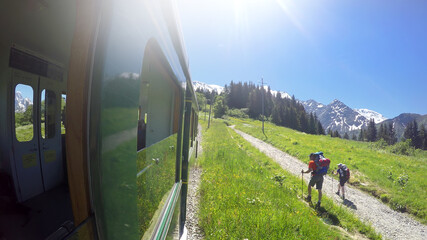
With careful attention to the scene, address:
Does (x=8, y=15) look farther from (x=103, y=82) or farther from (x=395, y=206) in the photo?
(x=395, y=206)

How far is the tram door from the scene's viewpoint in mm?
1400

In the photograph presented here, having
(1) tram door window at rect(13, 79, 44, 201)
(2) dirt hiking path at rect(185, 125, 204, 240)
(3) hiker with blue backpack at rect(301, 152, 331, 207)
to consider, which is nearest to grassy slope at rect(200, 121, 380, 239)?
(2) dirt hiking path at rect(185, 125, 204, 240)

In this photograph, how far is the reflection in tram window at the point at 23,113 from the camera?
4.43 ft

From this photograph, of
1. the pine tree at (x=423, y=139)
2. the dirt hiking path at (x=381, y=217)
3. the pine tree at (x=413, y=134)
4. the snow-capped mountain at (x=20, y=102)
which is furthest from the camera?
the pine tree at (x=413, y=134)

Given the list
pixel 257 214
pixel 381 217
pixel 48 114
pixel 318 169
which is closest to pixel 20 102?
pixel 48 114

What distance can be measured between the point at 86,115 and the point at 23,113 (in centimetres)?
128

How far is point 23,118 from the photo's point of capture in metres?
1.48

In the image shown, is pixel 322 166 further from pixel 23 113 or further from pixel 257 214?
pixel 23 113

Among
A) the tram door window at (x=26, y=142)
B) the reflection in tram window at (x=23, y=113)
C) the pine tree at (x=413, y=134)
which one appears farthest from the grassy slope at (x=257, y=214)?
the pine tree at (x=413, y=134)

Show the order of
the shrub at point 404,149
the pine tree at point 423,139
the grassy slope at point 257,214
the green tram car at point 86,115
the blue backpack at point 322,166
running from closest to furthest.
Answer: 1. the green tram car at point 86,115
2. the grassy slope at point 257,214
3. the blue backpack at point 322,166
4. the shrub at point 404,149
5. the pine tree at point 423,139

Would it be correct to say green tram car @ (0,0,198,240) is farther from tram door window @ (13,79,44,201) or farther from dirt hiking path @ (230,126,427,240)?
dirt hiking path @ (230,126,427,240)

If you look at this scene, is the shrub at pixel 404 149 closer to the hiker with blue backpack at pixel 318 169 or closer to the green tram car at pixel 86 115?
the hiker with blue backpack at pixel 318 169

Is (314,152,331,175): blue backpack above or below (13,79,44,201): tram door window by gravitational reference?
below

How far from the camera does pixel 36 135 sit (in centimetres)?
181
